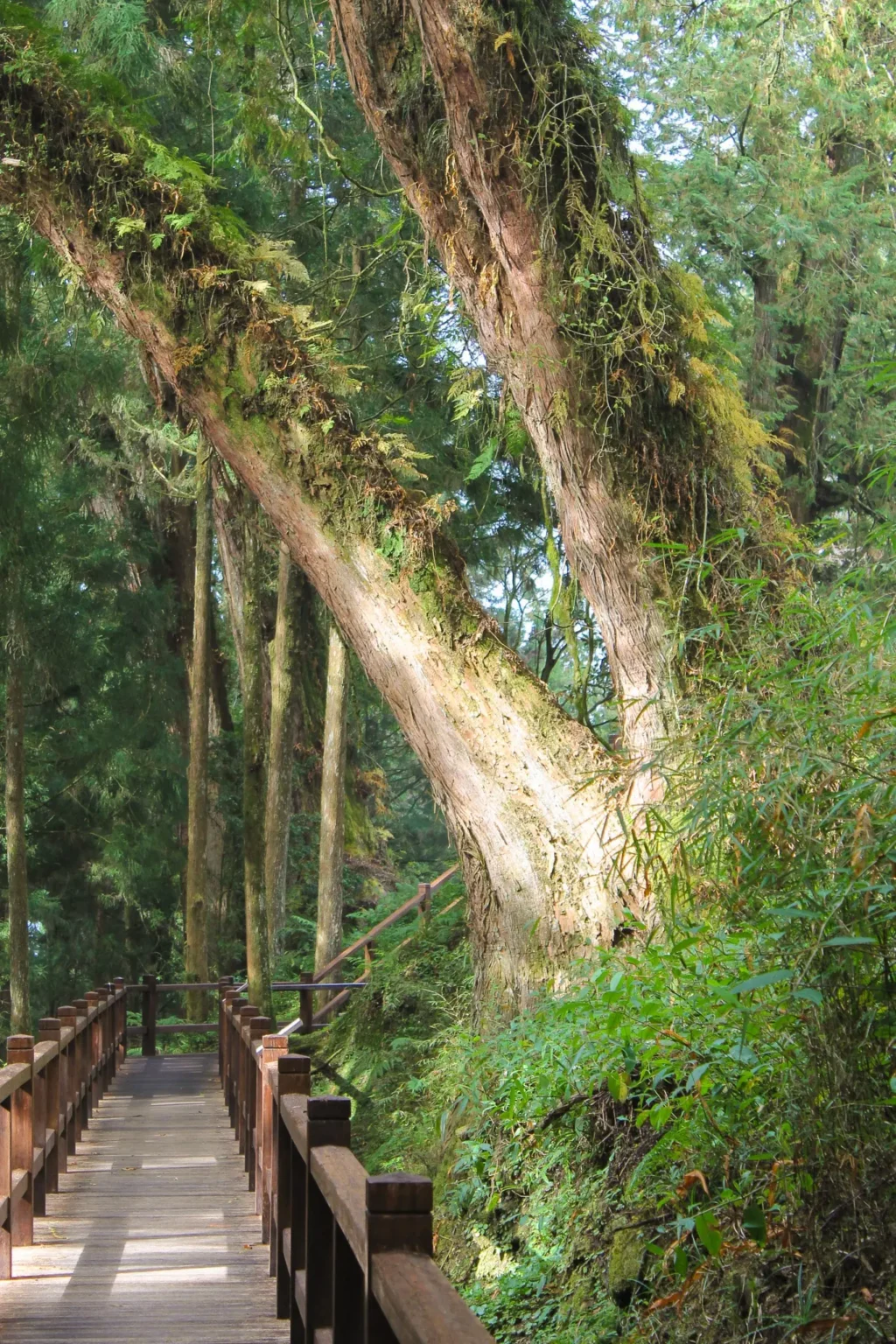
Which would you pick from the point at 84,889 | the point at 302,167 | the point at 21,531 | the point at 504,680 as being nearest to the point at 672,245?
the point at 302,167

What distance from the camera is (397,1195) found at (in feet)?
8.18

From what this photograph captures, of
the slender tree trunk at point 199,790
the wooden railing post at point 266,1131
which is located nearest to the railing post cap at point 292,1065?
the wooden railing post at point 266,1131

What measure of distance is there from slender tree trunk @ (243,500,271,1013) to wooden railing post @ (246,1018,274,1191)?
8123 mm

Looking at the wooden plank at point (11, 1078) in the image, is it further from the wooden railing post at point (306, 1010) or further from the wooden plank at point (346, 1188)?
the wooden railing post at point (306, 1010)

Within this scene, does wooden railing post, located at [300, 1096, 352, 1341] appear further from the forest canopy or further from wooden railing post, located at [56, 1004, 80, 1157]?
wooden railing post, located at [56, 1004, 80, 1157]

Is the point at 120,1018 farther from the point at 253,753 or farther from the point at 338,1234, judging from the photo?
the point at 338,1234

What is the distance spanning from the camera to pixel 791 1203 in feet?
10.6

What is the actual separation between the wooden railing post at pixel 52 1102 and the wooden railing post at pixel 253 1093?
3.70 feet

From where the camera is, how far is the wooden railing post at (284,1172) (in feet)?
16.0

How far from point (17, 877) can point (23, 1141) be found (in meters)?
12.0

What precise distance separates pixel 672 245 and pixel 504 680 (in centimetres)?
764

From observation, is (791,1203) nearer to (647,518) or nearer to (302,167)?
(647,518)

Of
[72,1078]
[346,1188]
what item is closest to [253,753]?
[72,1078]

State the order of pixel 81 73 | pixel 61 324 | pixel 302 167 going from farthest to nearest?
pixel 61 324 < pixel 302 167 < pixel 81 73
